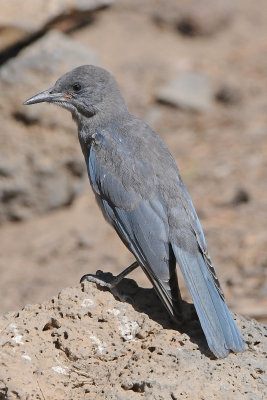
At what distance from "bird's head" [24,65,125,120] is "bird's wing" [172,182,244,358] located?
4.70 ft

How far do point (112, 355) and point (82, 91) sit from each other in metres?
2.65

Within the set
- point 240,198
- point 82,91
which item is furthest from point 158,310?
point 240,198

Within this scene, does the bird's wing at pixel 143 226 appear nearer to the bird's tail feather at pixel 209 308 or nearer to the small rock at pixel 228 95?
the bird's tail feather at pixel 209 308

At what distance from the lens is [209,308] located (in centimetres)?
465

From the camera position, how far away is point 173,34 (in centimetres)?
1327

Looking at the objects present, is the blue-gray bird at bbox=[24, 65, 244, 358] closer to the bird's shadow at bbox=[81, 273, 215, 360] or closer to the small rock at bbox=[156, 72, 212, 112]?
the bird's shadow at bbox=[81, 273, 215, 360]

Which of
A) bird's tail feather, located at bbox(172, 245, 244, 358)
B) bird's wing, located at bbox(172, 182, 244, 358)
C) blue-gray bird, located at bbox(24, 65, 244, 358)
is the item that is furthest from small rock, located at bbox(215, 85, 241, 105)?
bird's tail feather, located at bbox(172, 245, 244, 358)

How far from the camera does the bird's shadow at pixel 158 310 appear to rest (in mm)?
4615

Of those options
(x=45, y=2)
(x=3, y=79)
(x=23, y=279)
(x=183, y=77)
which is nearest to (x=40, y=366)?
(x=23, y=279)

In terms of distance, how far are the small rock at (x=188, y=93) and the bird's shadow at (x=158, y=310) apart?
6722 mm

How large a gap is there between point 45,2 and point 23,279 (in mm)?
3165

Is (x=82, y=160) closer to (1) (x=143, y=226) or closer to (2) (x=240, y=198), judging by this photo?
(2) (x=240, y=198)

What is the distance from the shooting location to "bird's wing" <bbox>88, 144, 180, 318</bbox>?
15.9 ft

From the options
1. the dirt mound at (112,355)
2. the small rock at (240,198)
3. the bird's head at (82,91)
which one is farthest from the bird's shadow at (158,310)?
the small rock at (240,198)
